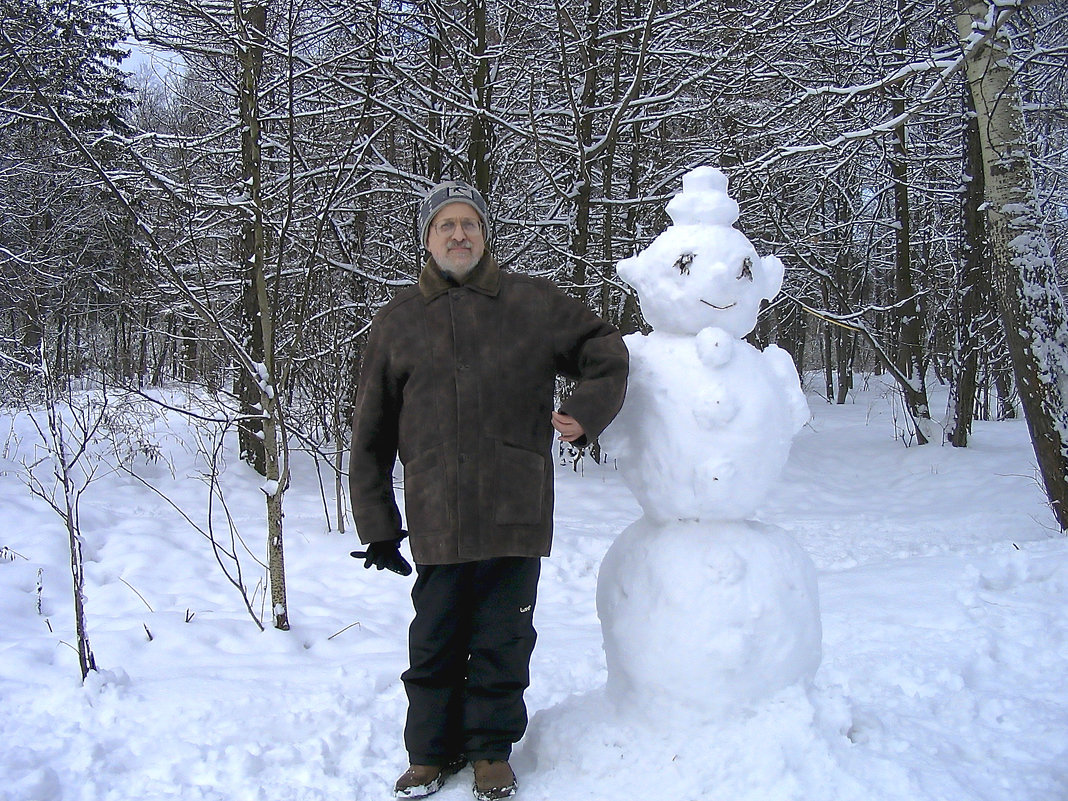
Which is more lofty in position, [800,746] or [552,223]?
[552,223]

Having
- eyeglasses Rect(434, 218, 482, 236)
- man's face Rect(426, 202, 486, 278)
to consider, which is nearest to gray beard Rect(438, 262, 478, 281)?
man's face Rect(426, 202, 486, 278)

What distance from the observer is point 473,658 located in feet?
7.39

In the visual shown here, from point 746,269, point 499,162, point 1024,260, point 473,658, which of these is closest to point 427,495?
point 473,658

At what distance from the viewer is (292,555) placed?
4883mm

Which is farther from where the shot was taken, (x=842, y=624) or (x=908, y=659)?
(x=842, y=624)

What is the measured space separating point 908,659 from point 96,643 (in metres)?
3.26

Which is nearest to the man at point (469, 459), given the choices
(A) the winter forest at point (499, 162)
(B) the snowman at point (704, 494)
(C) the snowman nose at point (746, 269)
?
(B) the snowman at point (704, 494)

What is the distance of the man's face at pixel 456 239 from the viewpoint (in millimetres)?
2301

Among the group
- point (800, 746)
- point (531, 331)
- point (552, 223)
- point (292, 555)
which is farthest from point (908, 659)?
point (552, 223)

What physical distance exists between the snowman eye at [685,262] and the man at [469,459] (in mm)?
284

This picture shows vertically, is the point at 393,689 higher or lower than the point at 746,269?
lower

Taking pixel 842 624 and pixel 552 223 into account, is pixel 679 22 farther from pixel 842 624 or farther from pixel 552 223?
pixel 842 624

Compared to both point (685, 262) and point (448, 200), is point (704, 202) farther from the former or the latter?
point (448, 200)

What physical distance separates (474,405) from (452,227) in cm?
56
